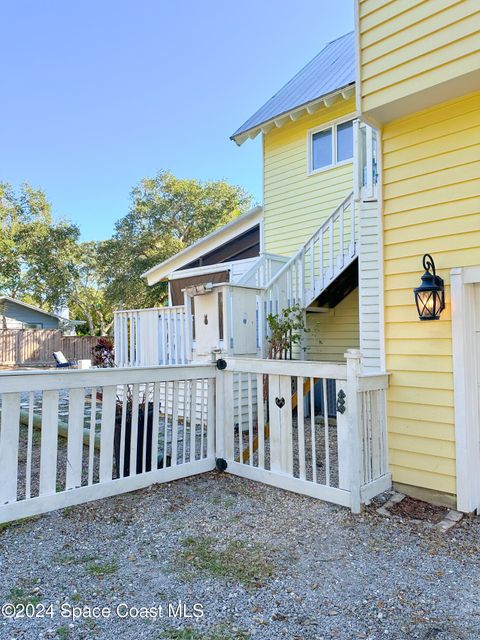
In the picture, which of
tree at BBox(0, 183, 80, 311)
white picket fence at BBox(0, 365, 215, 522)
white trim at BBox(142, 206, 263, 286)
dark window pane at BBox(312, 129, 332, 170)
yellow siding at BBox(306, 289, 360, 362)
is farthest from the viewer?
tree at BBox(0, 183, 80, 311)

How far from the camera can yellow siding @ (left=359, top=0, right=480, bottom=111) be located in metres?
3.10

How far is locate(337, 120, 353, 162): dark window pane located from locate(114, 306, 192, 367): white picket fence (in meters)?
4.14

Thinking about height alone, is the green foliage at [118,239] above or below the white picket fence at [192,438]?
above

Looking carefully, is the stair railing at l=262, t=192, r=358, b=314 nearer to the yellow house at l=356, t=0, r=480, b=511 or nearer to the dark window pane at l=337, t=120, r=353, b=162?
the dark window pane at l=337, t=120, r=353, b=162

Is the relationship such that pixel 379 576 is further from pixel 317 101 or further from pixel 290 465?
pixel 317 101

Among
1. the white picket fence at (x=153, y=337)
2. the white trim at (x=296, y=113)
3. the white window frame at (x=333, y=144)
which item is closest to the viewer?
the white picket fence at (x=153, y=337)

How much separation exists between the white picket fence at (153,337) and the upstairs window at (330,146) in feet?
13.1

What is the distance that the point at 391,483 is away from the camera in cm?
369

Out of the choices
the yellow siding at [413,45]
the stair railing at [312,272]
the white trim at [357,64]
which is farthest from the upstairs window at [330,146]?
the yellow siding at [413,45]

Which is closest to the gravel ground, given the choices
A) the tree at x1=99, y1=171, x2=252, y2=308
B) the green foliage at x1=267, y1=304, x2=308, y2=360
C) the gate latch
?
the gate latch

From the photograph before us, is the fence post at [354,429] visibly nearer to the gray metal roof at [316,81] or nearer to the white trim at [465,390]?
the white trim at [465,390]

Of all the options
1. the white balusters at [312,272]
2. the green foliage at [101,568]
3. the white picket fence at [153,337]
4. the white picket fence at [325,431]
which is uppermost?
the white balusters at [312,272]

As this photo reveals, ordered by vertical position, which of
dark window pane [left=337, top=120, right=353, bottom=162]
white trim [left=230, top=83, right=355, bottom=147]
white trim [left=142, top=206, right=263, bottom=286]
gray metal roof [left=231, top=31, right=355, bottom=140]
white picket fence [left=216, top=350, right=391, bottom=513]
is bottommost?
white picket fence [left=216, top=350, right=391, bottom=513]

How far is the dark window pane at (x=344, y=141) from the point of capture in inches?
298
